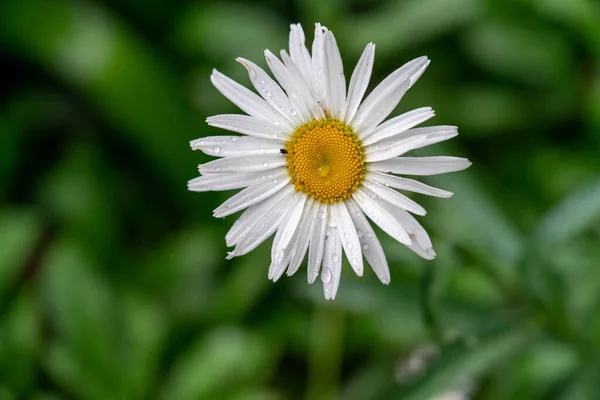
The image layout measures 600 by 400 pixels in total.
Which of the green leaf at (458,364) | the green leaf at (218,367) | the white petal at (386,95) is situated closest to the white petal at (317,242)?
the white petal at (386,95)

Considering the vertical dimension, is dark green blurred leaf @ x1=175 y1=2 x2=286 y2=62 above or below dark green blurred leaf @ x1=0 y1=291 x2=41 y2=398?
above

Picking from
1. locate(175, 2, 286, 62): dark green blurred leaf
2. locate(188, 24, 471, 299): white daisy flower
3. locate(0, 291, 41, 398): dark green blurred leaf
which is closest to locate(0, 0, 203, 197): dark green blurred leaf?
locate(175, 2, 286, 62): dark green blurred leaf

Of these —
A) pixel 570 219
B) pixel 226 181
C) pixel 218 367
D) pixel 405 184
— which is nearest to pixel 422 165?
pixel 405 184

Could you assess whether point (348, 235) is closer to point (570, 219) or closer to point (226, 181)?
point (226, 181)

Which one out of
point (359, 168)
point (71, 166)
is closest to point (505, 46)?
point (359, 168)

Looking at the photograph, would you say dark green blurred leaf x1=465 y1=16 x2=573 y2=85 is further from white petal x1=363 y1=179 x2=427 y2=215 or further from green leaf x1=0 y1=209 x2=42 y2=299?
green leaf x1=0 y1=209 x2=42 y2=299

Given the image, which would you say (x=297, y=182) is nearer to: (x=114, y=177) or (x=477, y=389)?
(x=477, y=389)
